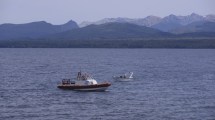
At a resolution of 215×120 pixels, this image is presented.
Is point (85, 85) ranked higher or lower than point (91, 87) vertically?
higher

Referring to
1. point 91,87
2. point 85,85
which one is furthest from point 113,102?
point 85,85

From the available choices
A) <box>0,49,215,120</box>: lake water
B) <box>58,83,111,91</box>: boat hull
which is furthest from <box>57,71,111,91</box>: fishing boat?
<box>0,49,215,120</box>: lake water

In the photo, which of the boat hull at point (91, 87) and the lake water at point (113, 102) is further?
the boat hull at point (91, 87)

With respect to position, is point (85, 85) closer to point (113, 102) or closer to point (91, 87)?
point (91, 87)

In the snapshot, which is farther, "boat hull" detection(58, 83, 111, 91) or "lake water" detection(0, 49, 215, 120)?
"boat hull" detection(58, 83, 111, 91)

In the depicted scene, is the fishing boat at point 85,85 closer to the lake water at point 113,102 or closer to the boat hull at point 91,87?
the boat hull at point 91,87

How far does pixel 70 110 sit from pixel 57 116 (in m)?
4.53

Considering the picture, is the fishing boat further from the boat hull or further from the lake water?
the lake water

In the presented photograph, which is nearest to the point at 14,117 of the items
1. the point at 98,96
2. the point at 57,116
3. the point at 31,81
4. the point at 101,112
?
the point at 57,116

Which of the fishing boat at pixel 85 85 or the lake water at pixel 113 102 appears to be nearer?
the lake water at pixel 113 102

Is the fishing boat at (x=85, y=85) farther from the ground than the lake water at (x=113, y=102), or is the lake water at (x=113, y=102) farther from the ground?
the fishing boat at (x=85, y=85)

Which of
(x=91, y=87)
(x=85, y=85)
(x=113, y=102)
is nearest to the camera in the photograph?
(x=113, y=102)

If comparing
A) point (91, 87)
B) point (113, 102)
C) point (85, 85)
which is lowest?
point (113, 102)

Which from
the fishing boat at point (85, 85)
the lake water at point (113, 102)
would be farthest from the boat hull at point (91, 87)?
the lake water at point (113, 102)
